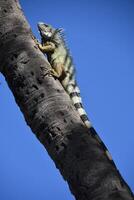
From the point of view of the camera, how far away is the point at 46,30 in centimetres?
775

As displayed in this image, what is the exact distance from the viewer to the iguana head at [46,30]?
7508mm

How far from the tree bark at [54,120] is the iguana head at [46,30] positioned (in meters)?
3.77

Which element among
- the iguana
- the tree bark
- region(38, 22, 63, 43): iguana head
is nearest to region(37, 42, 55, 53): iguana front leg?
the iguana

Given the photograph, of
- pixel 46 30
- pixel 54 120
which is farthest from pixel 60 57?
pixel 54 120

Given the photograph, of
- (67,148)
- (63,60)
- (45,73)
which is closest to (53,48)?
(63,60)

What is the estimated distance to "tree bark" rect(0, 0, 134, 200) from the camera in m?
2.45

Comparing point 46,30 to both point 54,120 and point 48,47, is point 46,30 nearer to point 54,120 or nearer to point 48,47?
point 48,47

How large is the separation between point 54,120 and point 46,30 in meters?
5.20

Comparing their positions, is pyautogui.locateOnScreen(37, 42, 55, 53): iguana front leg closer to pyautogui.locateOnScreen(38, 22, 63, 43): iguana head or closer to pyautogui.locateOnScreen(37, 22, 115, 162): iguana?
pyautogui.locateOnScreen(37, 22, 115, 162): iguana

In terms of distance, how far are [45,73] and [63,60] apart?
356cm

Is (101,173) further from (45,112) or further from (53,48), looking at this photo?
(53,48)

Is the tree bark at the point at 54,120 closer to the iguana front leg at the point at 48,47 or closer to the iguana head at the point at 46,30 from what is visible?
the iguana front leg at the point at 48,47

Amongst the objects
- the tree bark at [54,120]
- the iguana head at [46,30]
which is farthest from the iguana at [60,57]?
the tree bark at [54,120]

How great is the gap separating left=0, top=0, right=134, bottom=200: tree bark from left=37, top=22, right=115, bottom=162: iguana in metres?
2.32
